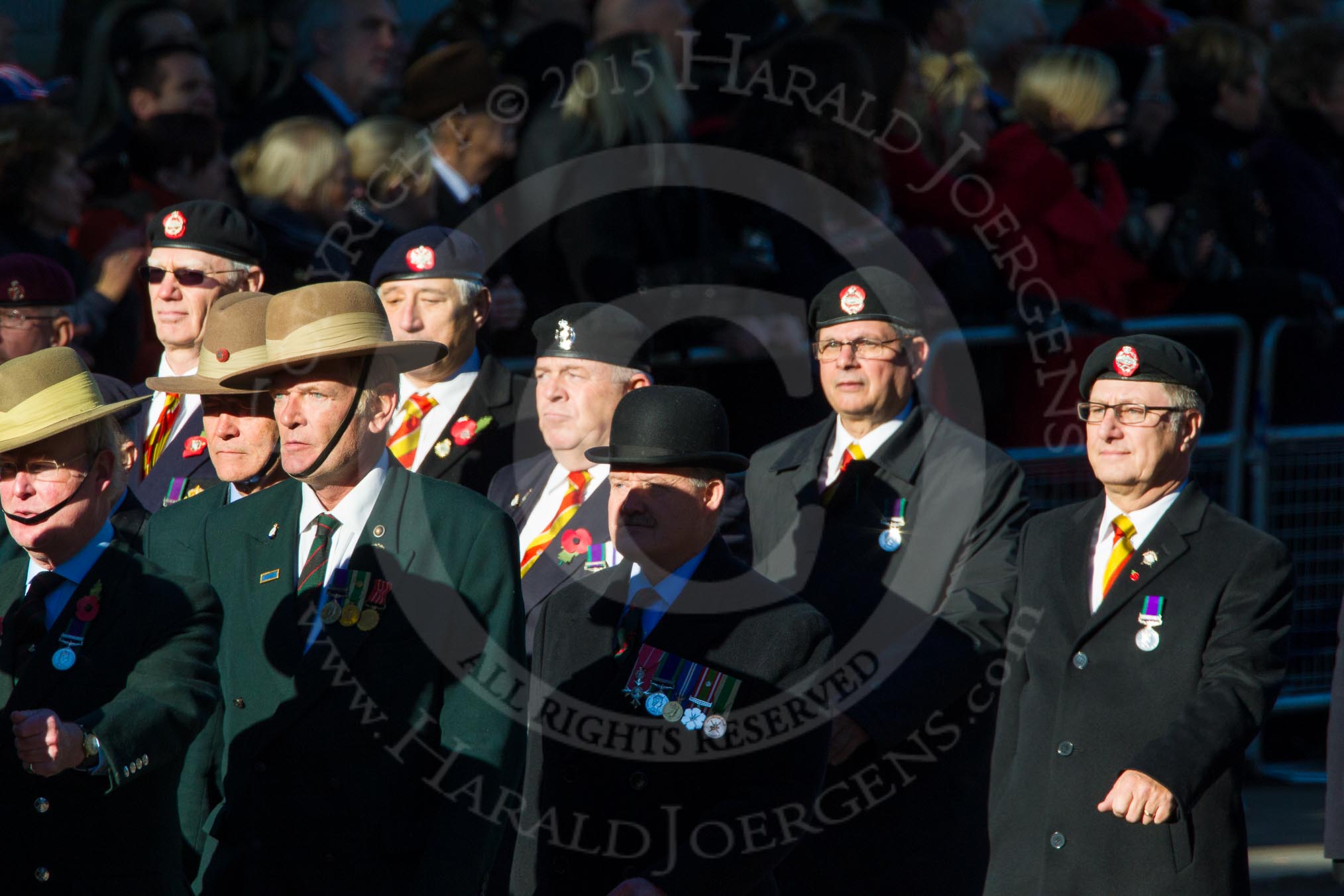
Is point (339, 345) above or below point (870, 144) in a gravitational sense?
below

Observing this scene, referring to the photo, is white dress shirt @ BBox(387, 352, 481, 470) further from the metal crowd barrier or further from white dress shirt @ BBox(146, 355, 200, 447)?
the metal crowd barrier

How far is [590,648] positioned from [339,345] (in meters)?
0.99

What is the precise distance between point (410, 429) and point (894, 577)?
1754 millimetres

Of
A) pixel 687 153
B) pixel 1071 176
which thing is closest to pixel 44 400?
pixel 687 153

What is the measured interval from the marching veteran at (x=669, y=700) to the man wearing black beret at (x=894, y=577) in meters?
1.13

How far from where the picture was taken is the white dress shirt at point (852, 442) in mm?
6242

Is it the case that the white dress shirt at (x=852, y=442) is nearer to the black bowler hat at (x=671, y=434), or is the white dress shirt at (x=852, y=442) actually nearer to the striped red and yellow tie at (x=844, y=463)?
the striped red and yellow tie at (x=844, y=463)

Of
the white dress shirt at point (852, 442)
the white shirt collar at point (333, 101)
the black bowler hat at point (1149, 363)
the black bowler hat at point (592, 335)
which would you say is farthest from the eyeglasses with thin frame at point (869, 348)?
the white shirt collar at point (333, 101)

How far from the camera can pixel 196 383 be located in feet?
18.1

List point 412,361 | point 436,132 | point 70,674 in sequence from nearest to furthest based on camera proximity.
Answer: point 70,674 < point 412,361 < point 436,132

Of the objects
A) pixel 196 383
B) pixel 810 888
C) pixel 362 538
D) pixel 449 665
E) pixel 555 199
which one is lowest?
pixel 810 888

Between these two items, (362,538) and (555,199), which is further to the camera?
(555,199)

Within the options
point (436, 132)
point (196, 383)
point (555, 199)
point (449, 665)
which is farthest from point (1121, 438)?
point (436, 132)

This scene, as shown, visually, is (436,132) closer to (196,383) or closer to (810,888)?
(196,383)
